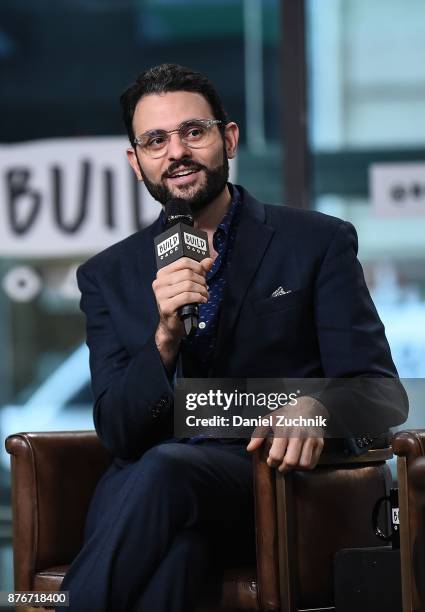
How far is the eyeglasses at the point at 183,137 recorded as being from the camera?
2.19 meters

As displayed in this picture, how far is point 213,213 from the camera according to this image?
2375mm

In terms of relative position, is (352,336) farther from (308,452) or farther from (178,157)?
(178,157)

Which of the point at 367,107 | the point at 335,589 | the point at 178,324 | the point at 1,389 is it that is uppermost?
the point at 367,107

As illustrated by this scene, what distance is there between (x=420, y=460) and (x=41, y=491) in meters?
0.99

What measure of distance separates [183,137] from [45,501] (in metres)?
0.84

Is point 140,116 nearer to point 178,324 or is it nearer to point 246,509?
point 178,324

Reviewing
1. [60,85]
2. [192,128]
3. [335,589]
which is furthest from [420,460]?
[60,85]

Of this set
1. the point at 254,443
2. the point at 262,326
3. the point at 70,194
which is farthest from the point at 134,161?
the point at 70,194

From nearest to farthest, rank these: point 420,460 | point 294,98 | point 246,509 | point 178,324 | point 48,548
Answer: point 420,460, point 178,324, point 246,509, point 48,548, point 294,98

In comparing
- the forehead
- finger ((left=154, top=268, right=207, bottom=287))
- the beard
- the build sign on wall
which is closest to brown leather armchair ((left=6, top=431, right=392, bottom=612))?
finger ((left=154, top=268, right=207, bottom=287))

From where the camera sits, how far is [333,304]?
220cm

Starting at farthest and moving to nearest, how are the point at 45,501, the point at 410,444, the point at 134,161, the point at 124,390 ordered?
the point at 45,501, the point at 134,161, the point at 124,390, the point at 410,444

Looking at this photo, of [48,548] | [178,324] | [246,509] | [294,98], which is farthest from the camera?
[294,98]

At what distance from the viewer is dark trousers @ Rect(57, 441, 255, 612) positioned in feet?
6.39
